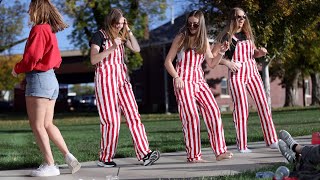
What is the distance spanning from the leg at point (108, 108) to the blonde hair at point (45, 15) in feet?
2.72

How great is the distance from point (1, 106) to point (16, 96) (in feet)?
6.91

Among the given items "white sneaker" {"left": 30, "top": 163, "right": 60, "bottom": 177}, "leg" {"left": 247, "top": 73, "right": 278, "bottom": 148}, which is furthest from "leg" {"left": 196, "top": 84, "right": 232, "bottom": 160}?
"white sneaker" {"left": 30, "top": 163, "right": 60, "bottom": 177}

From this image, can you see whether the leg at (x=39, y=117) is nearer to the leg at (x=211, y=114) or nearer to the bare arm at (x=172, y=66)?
the bare arm at (x=172, y=66)

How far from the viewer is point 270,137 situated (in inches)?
322

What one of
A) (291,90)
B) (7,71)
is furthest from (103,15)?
(7,71)

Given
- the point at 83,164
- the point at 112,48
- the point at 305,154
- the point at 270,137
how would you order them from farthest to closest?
the point at 270,137, the point at 83,164, the point at 112,48, the point at 305,154

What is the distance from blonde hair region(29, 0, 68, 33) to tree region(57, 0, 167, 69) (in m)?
31.0

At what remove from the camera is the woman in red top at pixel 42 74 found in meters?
6.23

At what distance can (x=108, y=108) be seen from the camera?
6895mm

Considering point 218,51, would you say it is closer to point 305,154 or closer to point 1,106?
point 305,154

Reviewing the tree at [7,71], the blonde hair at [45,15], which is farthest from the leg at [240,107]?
the tree at [7,71]

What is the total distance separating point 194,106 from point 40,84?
199 centimetres

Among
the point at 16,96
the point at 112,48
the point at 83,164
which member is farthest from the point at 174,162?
the point at 16,96

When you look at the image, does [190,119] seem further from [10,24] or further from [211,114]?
[10,24]
